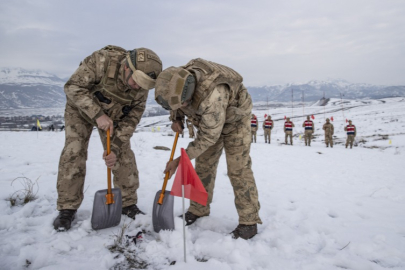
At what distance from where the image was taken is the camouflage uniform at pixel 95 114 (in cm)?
276

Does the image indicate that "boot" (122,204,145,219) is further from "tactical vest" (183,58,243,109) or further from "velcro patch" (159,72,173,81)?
"velcro patch" (159,72,173,81)

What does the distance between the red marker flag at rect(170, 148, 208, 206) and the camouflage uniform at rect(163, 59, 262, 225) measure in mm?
131

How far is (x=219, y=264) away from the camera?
2.11 m

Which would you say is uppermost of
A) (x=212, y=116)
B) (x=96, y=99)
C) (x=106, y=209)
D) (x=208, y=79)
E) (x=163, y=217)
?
(x=208, y=79)

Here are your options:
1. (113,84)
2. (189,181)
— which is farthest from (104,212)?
(113,84)

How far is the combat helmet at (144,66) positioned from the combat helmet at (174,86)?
14.9 inches

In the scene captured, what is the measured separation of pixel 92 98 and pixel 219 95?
1.56 m

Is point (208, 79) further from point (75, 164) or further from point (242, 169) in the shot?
point (75, 164)

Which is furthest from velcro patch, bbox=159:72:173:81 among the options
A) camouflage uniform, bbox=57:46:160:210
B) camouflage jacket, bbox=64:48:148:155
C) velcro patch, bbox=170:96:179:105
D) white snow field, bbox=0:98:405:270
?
white snow field, bbox=0:98:405:270

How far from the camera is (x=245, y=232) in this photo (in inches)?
106

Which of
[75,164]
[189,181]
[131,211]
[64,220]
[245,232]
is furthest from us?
[131,211]

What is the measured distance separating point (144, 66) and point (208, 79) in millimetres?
755

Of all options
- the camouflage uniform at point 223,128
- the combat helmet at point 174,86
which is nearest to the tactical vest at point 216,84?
the camouflage uniform at point 223,128

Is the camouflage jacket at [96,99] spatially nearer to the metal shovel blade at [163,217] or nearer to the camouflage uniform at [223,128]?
the camouflage uniform at [223,128]
